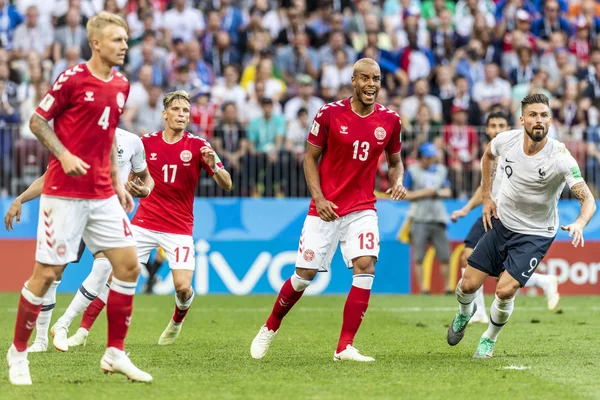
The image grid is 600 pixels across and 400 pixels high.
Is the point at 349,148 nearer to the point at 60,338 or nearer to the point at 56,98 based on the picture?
the point at 56,98

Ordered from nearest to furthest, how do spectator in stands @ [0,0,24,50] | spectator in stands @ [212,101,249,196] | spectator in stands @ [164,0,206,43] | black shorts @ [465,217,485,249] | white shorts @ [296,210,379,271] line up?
white shorts @ [296,210,379,271]
black shorts @ [465,217,485,249]
spectator in stands @ [212,101,249,196]
spectator in stands @ [0,0,24,50]
spectator in stands @ [164,0,206,43]

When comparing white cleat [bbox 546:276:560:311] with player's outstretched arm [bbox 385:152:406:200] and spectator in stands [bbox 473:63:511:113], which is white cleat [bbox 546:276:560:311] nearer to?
player's outstretched arm [bbox 385:152:406:200]

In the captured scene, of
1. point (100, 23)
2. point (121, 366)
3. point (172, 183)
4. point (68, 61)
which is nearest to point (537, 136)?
point (172, 183)

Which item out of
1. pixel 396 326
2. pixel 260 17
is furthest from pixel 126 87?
pixel 260 17

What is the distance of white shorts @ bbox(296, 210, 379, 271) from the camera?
1011cm

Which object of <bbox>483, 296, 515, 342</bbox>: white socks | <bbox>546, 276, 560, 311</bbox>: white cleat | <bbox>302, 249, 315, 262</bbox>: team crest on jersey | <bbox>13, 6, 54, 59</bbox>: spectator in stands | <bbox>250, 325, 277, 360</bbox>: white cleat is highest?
<bbox>13, 6, 54, 59</bbox>: spectator in stands

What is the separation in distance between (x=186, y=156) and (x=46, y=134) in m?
3.35

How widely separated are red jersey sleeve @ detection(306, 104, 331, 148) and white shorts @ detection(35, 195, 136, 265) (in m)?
2.50

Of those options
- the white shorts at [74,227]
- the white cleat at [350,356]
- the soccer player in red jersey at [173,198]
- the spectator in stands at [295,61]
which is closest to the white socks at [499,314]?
the white cleat at [350,356]

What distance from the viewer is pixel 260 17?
22.9 metres

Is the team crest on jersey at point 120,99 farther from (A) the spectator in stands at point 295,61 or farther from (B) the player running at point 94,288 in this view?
(A) the spectator in stands at point 295,61

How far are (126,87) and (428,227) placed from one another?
39.4ft

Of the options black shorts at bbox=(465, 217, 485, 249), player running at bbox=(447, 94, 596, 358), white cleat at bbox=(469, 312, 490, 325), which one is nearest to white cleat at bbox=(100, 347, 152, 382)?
player running at bbox=(447, 94, 596, 358)

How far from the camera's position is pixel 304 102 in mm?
20844
